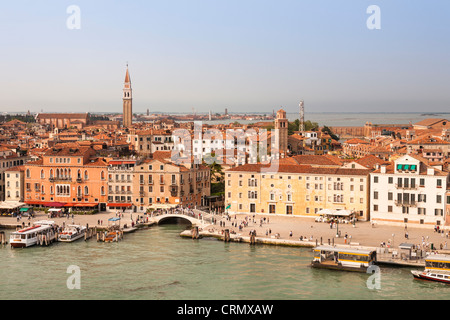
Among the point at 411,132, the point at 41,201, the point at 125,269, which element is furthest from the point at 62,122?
the point at 125,269

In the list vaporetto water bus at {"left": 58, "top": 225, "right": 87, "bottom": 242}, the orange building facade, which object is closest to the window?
vaporetto water bus at {"left": 58, "top": 225, "right": 87, "bottom": 242}

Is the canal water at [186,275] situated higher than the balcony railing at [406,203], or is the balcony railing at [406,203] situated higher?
the balcony railing at [406,203]

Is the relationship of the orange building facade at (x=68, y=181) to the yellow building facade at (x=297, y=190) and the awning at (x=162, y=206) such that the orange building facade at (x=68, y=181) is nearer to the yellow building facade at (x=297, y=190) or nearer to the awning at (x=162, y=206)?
the awning at (x=162, y=206)

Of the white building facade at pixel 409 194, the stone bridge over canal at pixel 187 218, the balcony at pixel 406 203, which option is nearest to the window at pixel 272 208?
the stone bridge over canal at pixel 187 218

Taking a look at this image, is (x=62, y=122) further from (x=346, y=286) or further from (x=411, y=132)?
(x=346, y=286)
